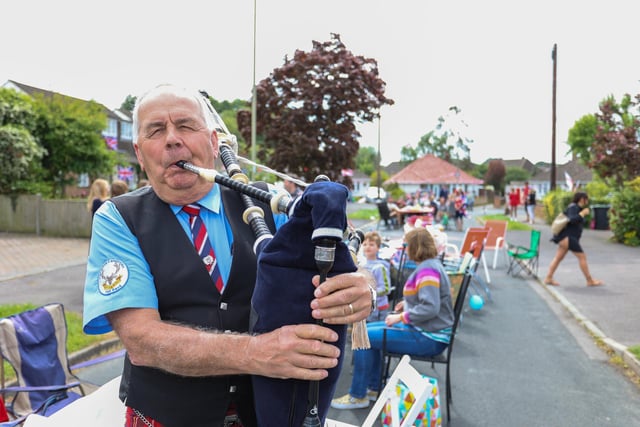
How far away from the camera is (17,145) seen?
1563cm

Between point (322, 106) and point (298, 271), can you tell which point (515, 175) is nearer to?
point (322, 106)

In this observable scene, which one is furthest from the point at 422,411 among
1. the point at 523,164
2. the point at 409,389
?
the point at 523,164

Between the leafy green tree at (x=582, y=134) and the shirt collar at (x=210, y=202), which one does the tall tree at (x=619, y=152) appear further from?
the leafy green tree at (x=582, y=134)

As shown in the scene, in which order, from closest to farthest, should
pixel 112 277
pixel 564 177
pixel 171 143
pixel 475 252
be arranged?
pixel 112 277, pixel 171 143, pixel 475 252, pixel 564 177

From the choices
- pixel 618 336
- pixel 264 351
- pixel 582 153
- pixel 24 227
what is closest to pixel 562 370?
pixel 618 336

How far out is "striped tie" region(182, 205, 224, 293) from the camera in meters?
1.41

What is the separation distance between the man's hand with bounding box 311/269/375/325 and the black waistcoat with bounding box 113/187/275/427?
1.26ft

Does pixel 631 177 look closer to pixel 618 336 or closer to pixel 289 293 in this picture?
pixel 618 336

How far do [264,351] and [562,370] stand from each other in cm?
484

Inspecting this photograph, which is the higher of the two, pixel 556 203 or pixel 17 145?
pixel 17 145

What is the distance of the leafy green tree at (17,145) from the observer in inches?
619

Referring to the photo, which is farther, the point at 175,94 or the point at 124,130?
the point at 124,130

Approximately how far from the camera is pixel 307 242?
107 centimetres

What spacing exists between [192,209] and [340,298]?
650 mm
